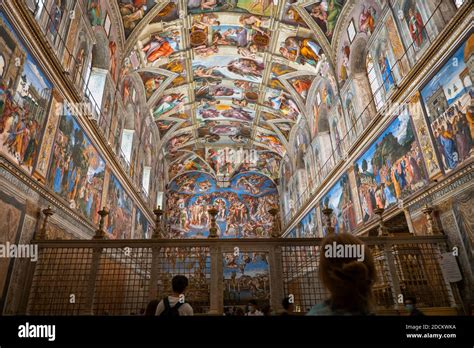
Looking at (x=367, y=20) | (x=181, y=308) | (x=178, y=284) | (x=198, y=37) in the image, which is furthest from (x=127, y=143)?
(x=181, y=308)

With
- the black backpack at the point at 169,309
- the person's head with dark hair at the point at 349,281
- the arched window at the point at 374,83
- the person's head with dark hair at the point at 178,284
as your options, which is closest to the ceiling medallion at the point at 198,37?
the arched window at the point at 374,83

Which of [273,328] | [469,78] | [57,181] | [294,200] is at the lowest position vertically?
[273,328]

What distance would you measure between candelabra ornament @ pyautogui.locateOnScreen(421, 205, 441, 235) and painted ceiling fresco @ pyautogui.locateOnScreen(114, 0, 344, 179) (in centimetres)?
1050

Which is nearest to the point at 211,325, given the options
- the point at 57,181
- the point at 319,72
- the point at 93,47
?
the point at 57,181

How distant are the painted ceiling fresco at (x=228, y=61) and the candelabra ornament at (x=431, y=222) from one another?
34.4ft

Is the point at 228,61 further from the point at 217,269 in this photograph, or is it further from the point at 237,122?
the point at 217,269

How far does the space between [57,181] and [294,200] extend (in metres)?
18.8

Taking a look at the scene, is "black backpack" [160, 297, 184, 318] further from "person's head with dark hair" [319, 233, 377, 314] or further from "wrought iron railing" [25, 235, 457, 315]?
"wrought iron railing" [25, 235, 457, 315]

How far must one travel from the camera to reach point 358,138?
1316 cm

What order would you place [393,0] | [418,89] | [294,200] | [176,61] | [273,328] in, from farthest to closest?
A: [294,200] → [176,61] → [393,0] → [418,89] → [273,328]

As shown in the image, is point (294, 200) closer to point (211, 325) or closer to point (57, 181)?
point (57, 181)

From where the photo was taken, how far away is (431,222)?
8.37 metres

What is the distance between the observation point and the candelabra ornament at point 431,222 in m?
8.16

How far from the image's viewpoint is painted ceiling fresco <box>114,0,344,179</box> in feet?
53.4
